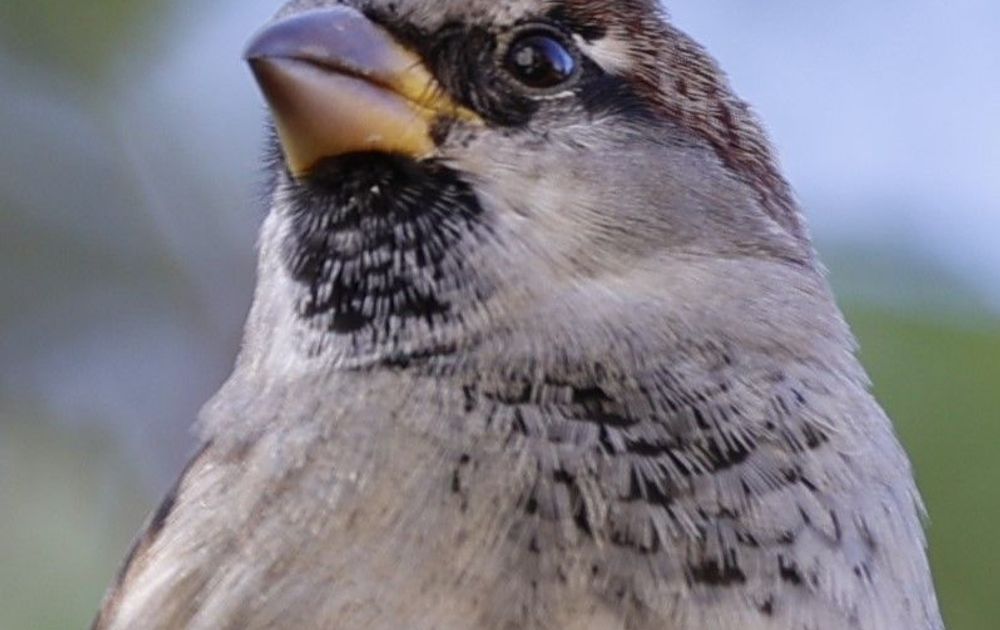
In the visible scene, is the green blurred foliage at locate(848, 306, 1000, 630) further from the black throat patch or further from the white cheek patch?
the black throat patch

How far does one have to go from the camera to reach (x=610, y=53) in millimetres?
3666

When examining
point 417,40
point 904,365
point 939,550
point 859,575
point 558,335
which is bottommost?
point 939,550

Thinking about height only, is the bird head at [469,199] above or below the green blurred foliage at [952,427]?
above

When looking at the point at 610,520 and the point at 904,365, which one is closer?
the point at 610,520

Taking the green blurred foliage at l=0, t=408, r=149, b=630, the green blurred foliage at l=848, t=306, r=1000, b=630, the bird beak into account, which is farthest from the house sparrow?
the green blurred foliage at l=0, t=408, r=149, b=630

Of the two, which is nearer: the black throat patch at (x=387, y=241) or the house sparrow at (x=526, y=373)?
the house sparrow at (x=526, y=373)

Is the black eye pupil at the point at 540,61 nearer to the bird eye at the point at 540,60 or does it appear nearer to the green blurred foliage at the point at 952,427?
the bird eye at the point at 540,60

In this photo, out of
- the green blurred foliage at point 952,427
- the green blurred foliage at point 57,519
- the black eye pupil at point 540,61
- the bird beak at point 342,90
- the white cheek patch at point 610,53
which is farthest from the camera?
the green blurred foliage at point 57,519

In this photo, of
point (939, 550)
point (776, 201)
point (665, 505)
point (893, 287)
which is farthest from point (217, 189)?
point (665, 505)

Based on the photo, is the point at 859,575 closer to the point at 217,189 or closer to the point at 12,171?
the point at 217,189

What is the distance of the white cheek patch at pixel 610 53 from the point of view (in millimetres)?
3637

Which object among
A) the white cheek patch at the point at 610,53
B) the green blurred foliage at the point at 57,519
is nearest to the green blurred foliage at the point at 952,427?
the white cheek patch at the point at 610,53

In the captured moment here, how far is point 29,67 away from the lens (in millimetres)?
6977

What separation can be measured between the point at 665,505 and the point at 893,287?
2603 millimetres
